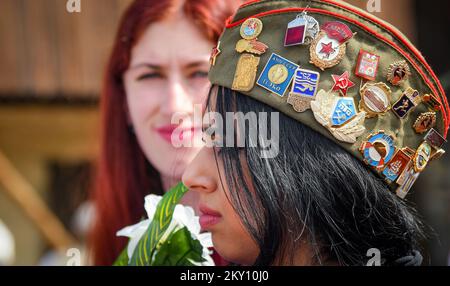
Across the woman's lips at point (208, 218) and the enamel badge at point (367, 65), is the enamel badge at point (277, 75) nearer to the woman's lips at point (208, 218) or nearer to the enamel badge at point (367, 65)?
the enamel badge at point (367, 65)

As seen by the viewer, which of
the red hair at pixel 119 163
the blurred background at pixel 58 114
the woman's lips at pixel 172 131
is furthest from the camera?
the blurred background at pixel 58 114

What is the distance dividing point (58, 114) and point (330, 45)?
287cm

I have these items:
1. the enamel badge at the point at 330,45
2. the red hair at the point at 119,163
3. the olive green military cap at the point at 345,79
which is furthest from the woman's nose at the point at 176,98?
the enamel badge at the point at 330,45

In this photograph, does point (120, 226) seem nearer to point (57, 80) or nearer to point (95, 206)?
point (95, 206)

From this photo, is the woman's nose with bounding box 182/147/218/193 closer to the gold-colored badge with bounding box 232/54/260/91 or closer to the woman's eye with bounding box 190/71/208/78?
the gold-colored badge with bounding box 232/54/260/91

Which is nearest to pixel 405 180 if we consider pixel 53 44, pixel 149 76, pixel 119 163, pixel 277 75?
pixel 277 75

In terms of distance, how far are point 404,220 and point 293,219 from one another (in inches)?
8.7

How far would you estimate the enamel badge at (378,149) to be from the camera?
1.19m

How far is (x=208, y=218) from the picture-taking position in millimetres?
1281

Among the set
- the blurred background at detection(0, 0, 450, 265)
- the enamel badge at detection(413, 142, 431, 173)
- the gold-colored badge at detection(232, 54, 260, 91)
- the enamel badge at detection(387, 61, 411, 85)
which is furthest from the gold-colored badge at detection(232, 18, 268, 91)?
the blurred background at detection(0, 0, 450, 265)

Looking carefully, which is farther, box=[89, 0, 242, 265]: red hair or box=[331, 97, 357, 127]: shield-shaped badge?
box=[89, 0, 242, 265]: red hair

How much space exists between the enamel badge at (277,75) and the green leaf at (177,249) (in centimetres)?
38

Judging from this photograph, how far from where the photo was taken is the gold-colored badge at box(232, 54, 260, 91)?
47.9 inches

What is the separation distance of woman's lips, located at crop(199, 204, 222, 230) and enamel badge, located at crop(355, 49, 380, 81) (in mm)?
387
